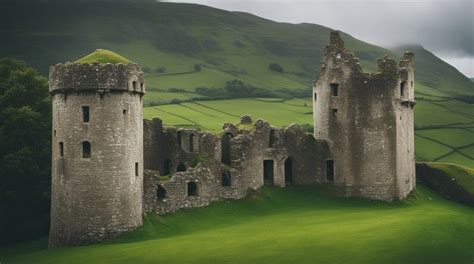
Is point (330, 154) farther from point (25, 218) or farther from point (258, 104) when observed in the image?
point (258, 104)

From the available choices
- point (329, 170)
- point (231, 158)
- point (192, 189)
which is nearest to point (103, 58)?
point (192, 189)

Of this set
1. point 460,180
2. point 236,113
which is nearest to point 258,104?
point 236,113

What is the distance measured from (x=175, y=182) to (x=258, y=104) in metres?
69.7

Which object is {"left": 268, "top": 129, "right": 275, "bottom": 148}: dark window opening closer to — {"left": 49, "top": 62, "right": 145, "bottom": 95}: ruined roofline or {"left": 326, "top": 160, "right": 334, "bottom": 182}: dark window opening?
{"left": 326, "top": 160, "right": 334, "bottom": 182}: dark window opening

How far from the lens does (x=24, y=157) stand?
48.7m

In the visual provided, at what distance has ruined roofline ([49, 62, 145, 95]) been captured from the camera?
4047cm

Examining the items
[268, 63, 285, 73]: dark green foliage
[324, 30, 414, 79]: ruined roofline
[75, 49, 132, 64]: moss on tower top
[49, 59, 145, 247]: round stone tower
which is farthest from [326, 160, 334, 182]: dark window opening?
[268, 63, 285, 73]: dark green foliage

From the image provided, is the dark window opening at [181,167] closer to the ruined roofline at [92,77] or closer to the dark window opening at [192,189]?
the dark window opening at [192,189]

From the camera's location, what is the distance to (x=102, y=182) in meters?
40.5

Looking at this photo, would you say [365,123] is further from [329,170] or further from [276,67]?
[276,67]

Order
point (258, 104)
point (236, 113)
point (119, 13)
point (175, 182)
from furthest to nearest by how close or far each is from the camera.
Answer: point (119, 13) → point (258, 104) → point (236, 113) → point (175, 182)

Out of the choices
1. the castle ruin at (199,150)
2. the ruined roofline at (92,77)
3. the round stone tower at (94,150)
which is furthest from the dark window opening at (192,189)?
the ruined roofline at (92,77)

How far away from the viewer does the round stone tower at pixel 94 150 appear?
40.5 m

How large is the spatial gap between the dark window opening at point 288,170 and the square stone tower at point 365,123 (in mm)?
2539
